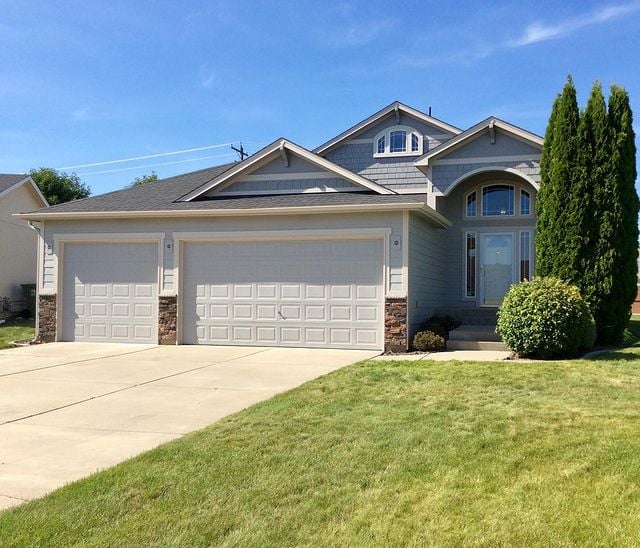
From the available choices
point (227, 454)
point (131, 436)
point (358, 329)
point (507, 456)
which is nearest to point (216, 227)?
point (358, 329)

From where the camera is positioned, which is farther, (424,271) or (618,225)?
(424,271)

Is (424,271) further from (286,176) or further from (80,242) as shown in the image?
(80,242)

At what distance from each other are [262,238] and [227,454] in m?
8.74

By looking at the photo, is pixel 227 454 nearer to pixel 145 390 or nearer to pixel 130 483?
pixel 130 483

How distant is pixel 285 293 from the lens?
13562mm

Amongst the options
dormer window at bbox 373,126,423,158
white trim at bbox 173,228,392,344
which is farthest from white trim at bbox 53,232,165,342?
dormer window at bbox 373,126,423,158

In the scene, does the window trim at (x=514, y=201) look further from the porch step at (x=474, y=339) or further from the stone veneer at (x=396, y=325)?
the stone veneer at (x=396, y=325)

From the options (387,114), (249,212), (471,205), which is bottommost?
(249,212)

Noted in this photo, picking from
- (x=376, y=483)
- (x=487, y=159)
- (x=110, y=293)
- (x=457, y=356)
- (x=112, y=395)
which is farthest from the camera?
(x=487, y=159)

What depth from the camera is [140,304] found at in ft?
47.3

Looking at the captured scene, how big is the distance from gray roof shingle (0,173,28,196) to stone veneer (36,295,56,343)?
34.1ft

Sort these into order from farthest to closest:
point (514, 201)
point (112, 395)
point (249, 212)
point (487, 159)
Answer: point (514, 201)
point (487, 159)
point (249, 212)
point (112, 395)

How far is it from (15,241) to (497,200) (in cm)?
1798

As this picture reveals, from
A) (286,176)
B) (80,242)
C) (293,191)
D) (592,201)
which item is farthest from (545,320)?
(80,242)
